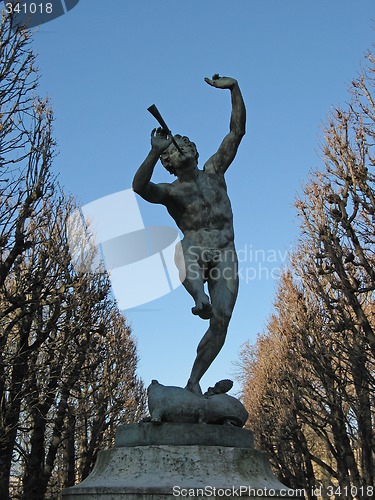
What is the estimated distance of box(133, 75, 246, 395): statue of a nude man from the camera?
5.57 meters

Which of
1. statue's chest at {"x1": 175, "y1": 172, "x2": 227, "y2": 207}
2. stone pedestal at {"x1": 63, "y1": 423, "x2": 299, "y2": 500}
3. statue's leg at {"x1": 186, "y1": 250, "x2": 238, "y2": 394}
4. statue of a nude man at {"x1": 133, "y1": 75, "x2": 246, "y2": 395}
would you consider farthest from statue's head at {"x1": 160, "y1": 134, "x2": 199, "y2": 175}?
stone pedestal at {"x1": 63, "y1": 423, "x2": 299, "y2": 500}

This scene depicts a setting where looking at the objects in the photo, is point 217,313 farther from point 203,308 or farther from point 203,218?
point 203,218

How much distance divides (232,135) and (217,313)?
78.2 inches

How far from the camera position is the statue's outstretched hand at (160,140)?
5539 mm

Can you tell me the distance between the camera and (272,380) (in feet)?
77.6

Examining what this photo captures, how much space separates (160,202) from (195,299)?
106cm

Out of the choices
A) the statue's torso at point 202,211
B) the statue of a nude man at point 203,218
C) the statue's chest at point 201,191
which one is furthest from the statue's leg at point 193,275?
the statue's chest at point 201,191

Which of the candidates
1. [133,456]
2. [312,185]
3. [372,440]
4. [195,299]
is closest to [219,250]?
[195,299]

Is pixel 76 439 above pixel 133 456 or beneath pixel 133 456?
above

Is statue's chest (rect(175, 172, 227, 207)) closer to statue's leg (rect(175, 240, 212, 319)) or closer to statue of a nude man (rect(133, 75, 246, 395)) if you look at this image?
statue of a nude man (rect(133, 75, 246, 395))

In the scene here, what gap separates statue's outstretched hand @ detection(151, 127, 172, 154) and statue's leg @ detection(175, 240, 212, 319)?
935mm

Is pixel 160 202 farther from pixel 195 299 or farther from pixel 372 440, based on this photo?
pixel 372 440

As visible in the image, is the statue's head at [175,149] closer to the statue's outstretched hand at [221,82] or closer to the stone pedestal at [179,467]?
the statue's outstretched hand at [221,82]

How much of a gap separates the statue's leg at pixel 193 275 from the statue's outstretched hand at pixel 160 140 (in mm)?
935
